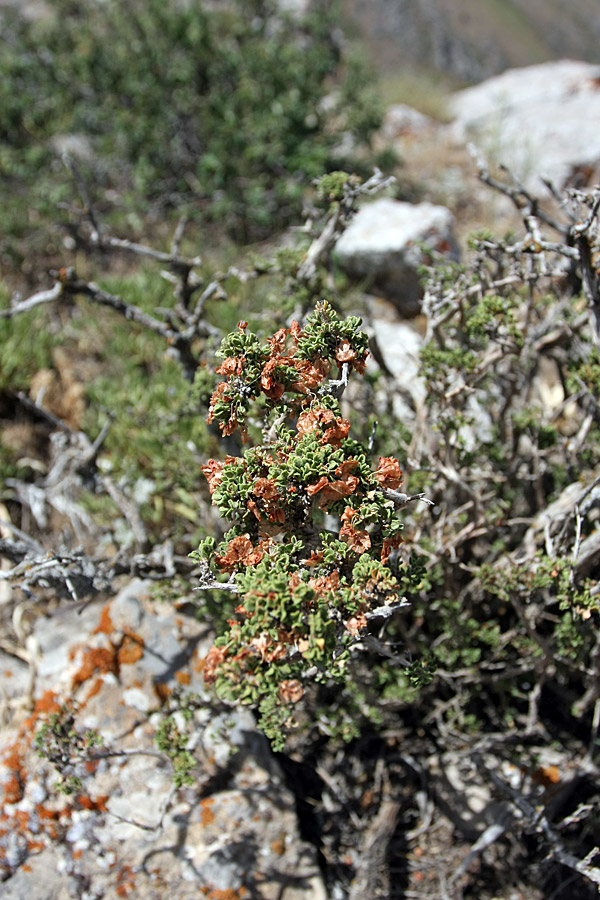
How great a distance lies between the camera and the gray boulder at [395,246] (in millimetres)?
4871

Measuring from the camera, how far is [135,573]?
2.74 m

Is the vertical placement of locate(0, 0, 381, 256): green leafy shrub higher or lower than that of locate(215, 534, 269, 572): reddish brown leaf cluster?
higher

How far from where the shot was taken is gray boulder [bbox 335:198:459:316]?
487 cm

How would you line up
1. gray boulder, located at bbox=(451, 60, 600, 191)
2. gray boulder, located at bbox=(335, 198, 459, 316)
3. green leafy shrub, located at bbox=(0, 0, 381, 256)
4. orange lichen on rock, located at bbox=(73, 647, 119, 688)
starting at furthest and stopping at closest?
1. gray boulder, located at bbox=(451, 60, 600, 191)
2. green leafy shrub, located at bbox=(0, 0, 381, 256)
3. gray boulder, located at bbox=(335, 198, 459, 316)
4. orange lichen on rock, located at bbox=(73, 647, 119, 688)

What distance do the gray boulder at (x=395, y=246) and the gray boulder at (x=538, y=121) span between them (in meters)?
1.70

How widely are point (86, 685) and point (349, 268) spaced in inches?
144

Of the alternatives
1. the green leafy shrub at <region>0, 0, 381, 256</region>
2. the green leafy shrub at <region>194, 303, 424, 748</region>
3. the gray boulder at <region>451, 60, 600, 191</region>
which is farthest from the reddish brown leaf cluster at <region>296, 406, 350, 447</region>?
the gray boulder at <region>451, 60, 600, 191</region>

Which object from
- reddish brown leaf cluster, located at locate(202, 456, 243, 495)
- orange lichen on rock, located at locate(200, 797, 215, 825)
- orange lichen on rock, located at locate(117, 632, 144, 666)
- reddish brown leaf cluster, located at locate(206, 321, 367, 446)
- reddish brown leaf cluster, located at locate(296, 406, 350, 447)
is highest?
reddish brown leaf cluster, located at locate(206, 321, 367, 446)

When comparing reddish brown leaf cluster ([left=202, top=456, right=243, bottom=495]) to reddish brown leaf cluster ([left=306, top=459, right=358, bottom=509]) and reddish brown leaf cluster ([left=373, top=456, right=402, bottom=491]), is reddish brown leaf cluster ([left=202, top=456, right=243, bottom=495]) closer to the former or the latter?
reddish brown leaf cluster ([left=306, top=459, right=358, bottom=509])

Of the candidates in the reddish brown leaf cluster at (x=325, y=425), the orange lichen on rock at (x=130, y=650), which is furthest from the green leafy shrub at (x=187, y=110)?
the reddish brown leaf cluster at (x=325, y=425)

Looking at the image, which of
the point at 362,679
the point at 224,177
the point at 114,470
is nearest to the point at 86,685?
the point at 362,679

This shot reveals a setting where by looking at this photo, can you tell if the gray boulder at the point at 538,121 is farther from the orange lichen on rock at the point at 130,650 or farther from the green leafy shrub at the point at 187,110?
the orange lichen on rock at the point at 130,650

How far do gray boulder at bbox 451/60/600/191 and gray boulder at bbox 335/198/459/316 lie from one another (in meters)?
1.70

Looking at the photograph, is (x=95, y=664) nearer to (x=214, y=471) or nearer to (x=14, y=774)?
(x=14, y=774)
